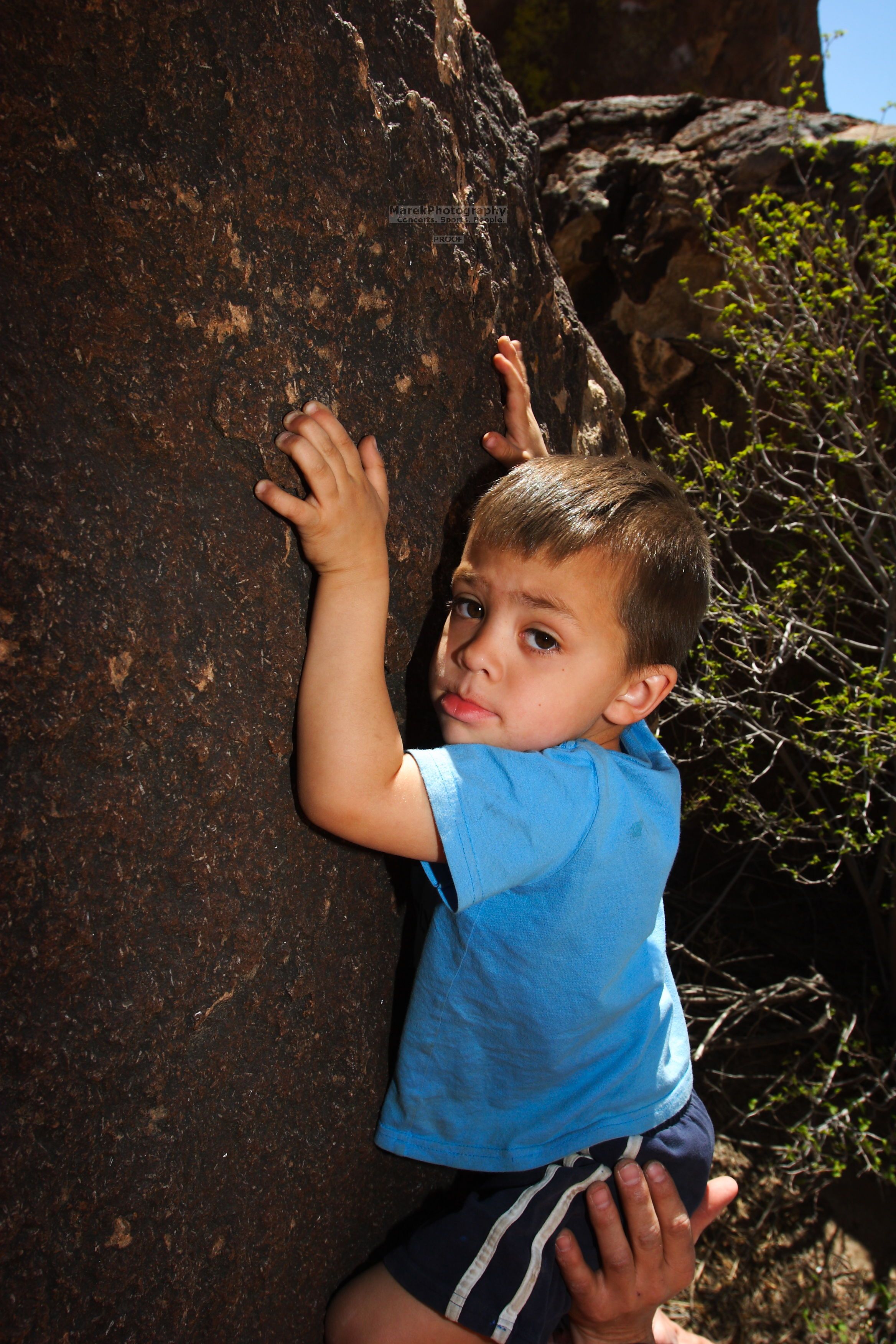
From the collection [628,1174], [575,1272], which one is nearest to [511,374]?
[628,1174]

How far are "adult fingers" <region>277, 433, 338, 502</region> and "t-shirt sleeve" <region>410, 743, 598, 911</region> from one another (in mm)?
359

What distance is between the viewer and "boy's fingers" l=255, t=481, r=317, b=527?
1089 mm

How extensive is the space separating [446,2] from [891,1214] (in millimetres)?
3478

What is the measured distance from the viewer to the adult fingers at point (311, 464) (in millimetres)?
1103

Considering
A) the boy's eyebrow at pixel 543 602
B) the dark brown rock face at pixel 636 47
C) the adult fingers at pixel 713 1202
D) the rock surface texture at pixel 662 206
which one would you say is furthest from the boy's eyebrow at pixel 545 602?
the dark brown rock face at pixel 636 47

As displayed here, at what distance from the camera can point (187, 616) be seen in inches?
41.2

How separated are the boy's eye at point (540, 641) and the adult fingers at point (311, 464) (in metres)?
0.34

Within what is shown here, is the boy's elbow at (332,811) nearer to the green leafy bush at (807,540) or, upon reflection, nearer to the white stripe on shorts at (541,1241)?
the white stripe on shorts at (541,1241)

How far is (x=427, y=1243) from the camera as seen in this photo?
1409mm

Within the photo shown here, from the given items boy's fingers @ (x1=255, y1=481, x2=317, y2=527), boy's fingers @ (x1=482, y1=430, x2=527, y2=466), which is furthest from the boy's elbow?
boy's fingers @ (x1=482, y1=430, x2=527, y2=466)

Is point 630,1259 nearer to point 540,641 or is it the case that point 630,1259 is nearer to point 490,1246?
point 490,1246

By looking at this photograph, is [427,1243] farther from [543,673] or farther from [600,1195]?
[543,673]

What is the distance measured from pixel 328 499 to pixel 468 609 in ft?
1.04

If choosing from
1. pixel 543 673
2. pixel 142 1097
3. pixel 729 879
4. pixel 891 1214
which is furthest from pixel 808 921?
pixel 142 1097
